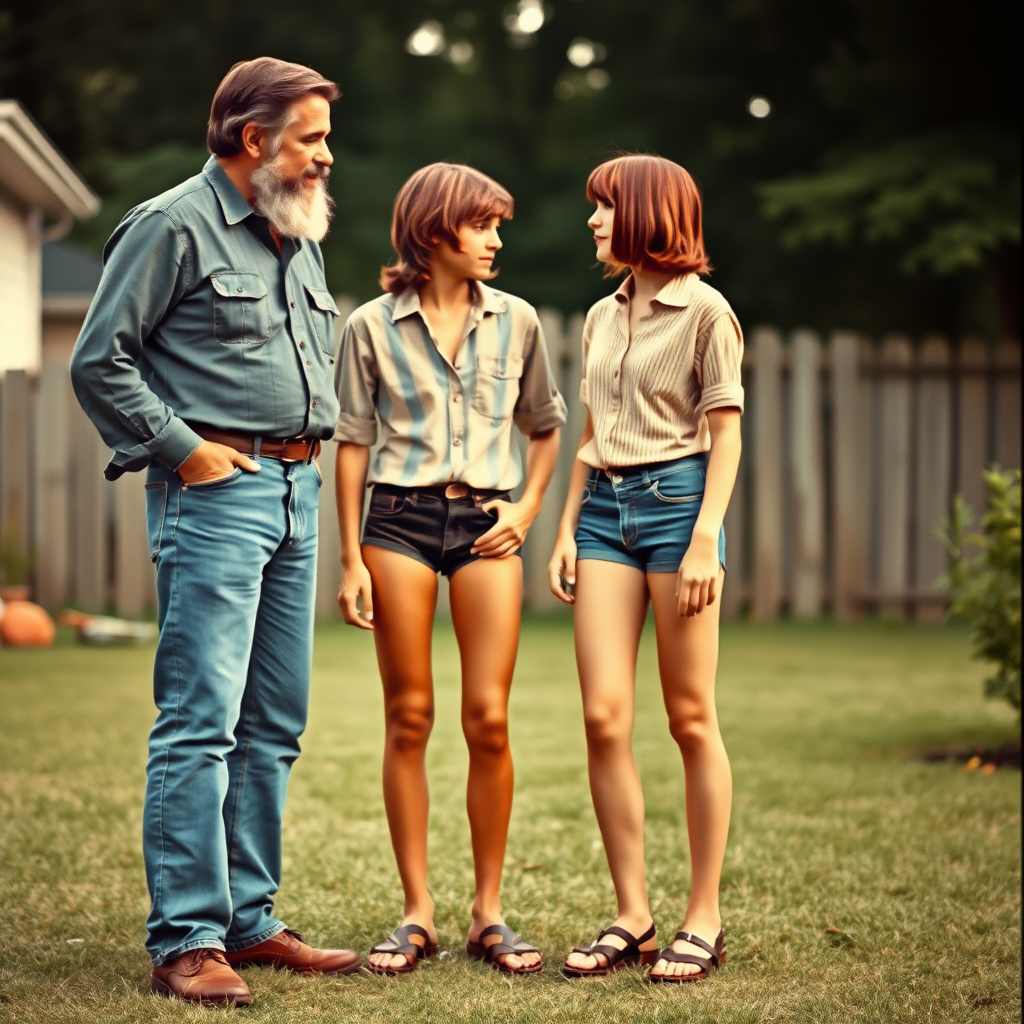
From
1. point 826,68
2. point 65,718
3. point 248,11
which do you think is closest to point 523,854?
point 65,718

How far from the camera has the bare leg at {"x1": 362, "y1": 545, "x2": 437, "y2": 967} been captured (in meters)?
3.44

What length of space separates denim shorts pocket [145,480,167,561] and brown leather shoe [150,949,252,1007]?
887mm

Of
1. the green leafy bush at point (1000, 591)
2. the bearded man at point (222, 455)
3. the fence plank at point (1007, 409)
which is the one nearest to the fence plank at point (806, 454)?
the fence plank at point (1007, 409)

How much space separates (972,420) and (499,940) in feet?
28.4

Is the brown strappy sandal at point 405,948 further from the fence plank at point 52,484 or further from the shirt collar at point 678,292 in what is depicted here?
the fence plank at point 52,484

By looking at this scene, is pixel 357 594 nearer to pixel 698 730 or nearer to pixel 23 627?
pixel 698 730

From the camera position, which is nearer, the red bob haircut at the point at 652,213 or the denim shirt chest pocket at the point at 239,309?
the denim shirt chest pocket at the point at 239,309

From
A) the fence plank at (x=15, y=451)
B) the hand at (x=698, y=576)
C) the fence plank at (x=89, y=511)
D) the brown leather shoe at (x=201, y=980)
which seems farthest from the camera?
the fence plank at (x=89, y=511)

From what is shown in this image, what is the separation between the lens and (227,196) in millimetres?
3277

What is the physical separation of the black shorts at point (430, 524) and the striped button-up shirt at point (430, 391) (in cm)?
4

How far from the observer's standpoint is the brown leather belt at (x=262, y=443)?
3.23 meters

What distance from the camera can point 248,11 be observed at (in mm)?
21266

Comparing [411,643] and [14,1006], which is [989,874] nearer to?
[411,643]

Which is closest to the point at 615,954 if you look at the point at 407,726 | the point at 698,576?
the point at 407,726
